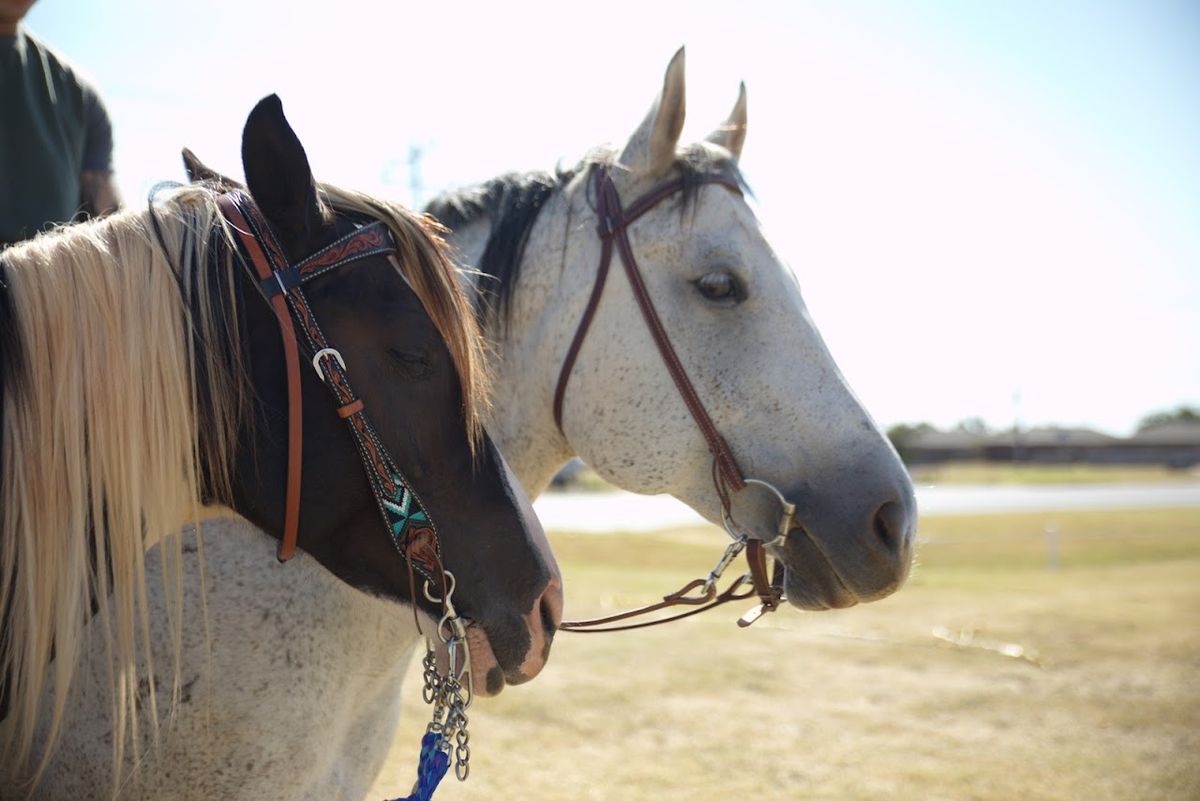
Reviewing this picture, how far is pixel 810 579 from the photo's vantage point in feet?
6.90

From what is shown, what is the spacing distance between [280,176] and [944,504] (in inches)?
1349

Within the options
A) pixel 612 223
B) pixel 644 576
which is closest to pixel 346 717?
pixel 612 223

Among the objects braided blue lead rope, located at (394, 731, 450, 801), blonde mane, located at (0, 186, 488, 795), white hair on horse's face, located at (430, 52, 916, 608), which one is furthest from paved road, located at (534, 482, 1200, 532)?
blonde mane, located at (0, 186, 488, 795)

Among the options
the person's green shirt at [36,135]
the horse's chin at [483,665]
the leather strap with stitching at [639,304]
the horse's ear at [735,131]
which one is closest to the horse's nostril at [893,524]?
the leather strap with stitching at [639,304]

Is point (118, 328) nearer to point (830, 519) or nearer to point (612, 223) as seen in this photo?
point (612, 223)

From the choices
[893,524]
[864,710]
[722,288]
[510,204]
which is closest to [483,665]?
[893,524]

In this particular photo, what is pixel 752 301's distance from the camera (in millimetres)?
2215

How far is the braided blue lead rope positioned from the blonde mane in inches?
21.6

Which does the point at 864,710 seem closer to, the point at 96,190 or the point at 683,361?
the point at 683,361

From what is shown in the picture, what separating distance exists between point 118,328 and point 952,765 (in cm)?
484

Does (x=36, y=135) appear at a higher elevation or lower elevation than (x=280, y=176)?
higher

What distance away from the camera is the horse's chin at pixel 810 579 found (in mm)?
2068

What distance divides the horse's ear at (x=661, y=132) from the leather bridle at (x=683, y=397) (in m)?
0.07

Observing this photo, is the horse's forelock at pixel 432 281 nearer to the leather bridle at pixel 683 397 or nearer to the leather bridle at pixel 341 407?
the leather bridle at pixel 341 407
